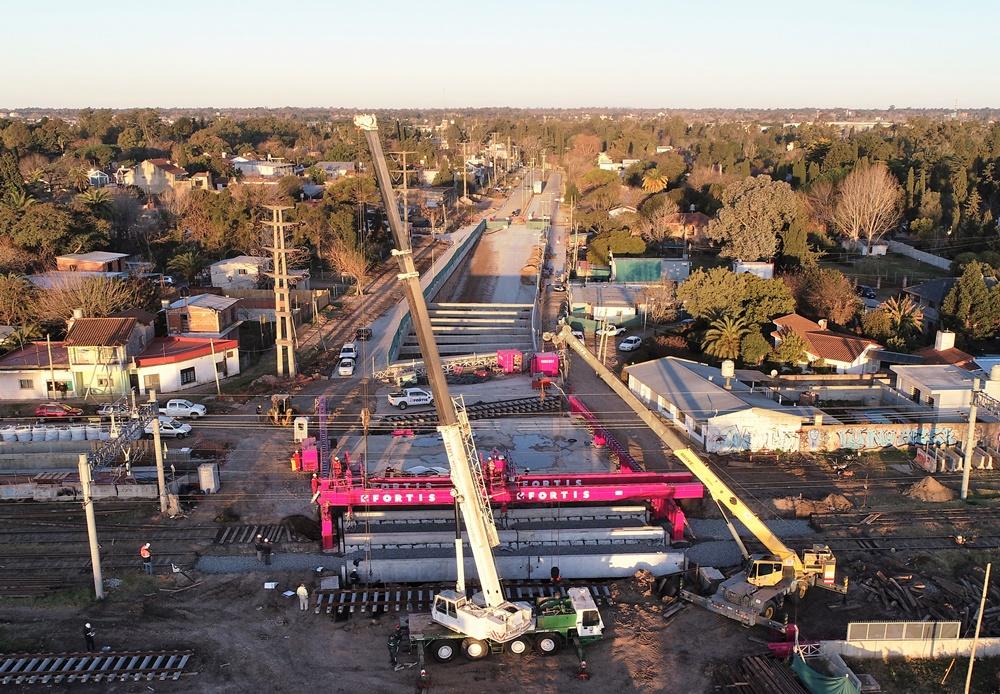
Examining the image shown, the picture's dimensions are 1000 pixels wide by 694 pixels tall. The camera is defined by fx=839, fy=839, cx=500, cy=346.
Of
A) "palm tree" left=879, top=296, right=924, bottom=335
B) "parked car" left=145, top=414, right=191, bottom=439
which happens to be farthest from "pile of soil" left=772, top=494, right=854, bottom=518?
"parked car" left=145, top=414, right=191, bottom=439

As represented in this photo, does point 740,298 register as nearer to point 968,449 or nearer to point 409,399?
point 968,449

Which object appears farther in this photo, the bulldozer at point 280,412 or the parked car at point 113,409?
the bulldozer at point 280,412

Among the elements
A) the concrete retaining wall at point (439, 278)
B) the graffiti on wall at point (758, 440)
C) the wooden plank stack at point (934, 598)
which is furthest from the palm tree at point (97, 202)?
the wooden plank stack at point (934, 598)

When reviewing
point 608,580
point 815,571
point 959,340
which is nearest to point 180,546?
point 608,580

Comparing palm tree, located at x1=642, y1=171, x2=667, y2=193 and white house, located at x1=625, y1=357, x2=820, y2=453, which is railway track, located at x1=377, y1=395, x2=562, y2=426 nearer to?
white house, located at x1=625, y1=357, x2=820, y2=453

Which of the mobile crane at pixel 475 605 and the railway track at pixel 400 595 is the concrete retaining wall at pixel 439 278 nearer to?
the railway track at pixel 400 595
